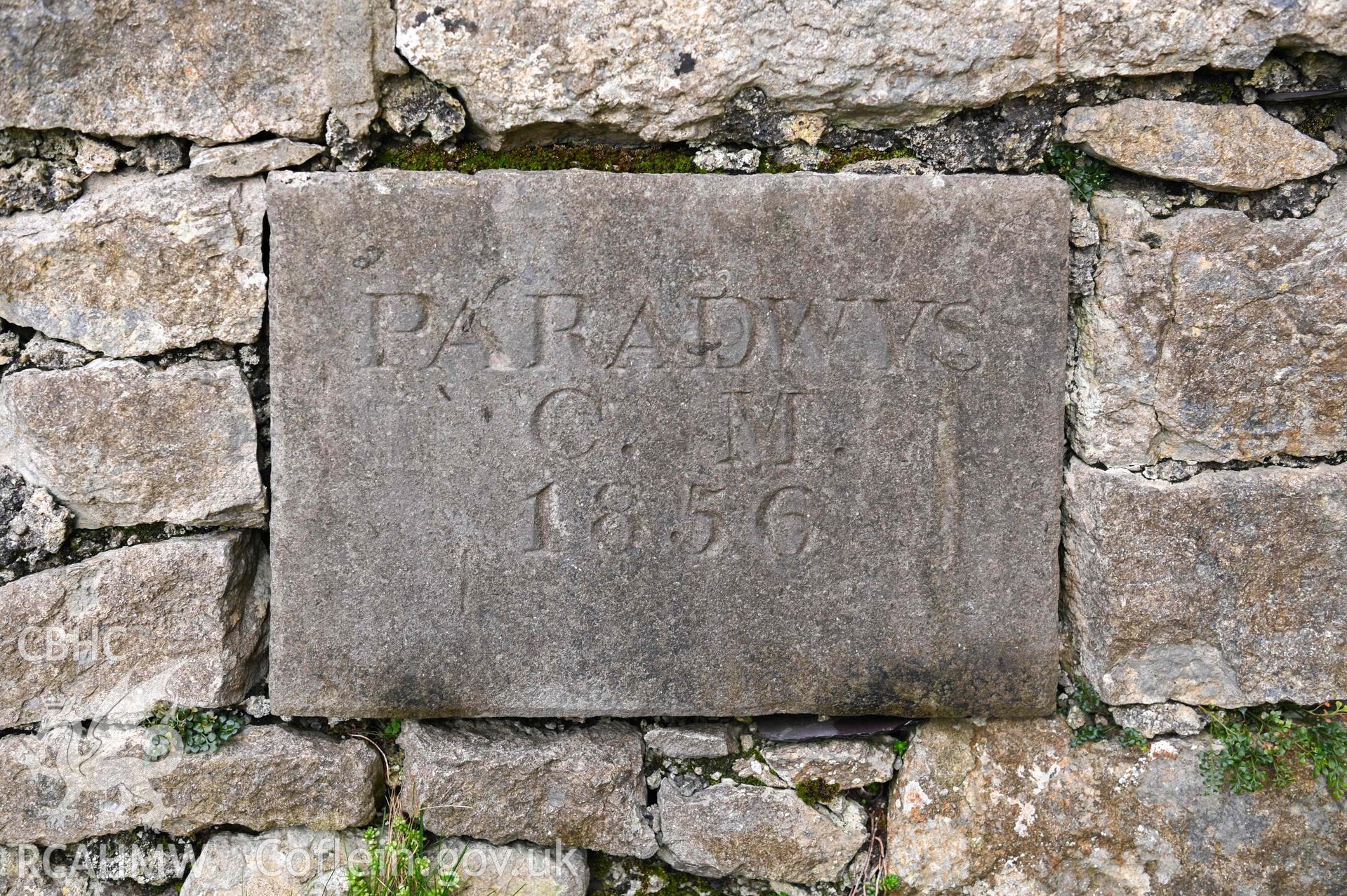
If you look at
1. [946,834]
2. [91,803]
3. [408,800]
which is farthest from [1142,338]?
[91,803]

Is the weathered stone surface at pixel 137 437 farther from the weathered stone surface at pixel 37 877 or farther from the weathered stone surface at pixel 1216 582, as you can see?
the weathered stone surface at pixel 1216 582

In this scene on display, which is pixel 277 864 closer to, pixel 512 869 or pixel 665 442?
pixel 512 869

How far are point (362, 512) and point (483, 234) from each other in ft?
1.99

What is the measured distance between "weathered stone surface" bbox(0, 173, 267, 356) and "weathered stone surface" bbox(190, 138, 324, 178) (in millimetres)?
26

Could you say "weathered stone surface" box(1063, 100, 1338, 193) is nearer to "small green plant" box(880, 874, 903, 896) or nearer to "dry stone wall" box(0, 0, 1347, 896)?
"dry stone wall" box(0, 0, 1347, 896)

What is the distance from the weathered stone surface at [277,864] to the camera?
6.26 feet

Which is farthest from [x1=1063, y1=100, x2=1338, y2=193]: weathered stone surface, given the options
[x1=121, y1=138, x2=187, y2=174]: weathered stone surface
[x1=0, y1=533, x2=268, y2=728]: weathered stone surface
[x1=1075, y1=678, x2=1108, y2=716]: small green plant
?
[x1=0, y1=533, x2=268, y2=728]: weathered stone surface

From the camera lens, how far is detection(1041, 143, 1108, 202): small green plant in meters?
1.79

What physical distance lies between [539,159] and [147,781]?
1557 mm

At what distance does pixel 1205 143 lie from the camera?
1747 millimetres

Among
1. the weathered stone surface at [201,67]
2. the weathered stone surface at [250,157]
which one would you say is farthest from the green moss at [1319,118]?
the weathered stone surface at [250,157]

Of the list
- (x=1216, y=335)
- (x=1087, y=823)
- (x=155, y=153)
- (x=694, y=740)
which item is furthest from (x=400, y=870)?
(x=1216, y=335)

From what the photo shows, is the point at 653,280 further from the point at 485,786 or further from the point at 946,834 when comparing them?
the point at 946,834

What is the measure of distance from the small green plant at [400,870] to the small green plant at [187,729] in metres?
0.37
